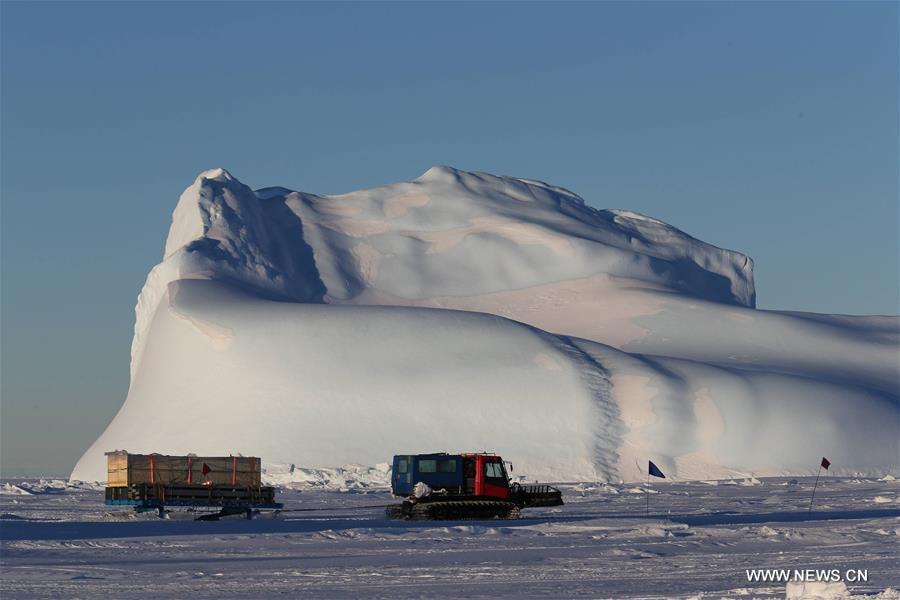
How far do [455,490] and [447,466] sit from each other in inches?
27.7

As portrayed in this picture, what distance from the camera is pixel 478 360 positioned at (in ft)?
316

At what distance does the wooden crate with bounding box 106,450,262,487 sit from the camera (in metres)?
43.6

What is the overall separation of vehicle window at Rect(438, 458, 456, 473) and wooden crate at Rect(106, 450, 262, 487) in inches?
228

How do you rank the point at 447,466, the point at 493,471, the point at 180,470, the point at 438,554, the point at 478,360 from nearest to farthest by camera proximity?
the point at 438,554, the point at 447,466, the point at 493,471, the point at 180,470, the point at 478,360

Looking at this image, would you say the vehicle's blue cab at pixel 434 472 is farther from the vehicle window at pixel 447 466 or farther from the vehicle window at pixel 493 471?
the vehicle window at pixel 493 471

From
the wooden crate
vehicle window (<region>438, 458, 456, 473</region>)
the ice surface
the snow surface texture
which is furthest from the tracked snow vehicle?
the snow surface texture

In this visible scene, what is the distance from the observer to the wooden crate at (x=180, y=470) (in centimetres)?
4356

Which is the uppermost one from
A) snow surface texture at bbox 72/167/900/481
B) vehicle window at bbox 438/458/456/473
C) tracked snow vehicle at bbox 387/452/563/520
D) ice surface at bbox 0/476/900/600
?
snow surface texture at bbox 72/167/900/481

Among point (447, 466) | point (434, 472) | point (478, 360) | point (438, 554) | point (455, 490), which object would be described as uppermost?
point (478, 360)

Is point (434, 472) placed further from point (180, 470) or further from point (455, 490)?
point (180, 470)

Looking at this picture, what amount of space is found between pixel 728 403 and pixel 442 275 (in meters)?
43.9

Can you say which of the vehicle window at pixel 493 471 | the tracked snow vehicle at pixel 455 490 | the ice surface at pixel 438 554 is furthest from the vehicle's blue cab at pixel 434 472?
the ice surface at pixel 438 554

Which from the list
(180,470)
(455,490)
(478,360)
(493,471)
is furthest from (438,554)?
(478,360)

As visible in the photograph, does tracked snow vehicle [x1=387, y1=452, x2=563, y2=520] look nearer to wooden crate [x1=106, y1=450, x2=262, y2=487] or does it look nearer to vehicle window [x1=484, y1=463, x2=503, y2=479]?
vehicle window [x1=484, y1=463, x2=503, y2=479]
